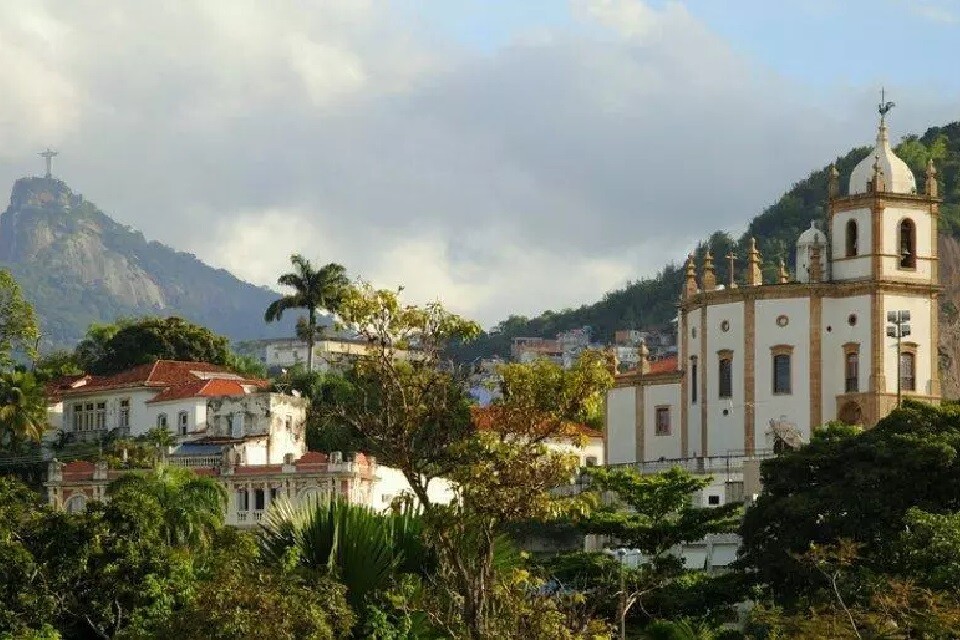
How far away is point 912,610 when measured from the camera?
32.8 metres

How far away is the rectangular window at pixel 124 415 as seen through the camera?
8953 centimetres

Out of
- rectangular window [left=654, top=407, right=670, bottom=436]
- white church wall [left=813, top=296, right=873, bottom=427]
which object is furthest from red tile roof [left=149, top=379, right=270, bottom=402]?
white church wall [left=813, top=296, right=873, bottom=427]

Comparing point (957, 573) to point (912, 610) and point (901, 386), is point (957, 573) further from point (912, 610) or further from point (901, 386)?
point (901, 386)

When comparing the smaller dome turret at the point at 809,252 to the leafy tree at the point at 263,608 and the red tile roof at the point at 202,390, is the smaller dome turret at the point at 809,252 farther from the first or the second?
the leafy tree at the point at 263,608

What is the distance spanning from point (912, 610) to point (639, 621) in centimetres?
1655

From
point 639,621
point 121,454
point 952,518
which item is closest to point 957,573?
point 952,518

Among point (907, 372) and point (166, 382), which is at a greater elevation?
point (166, 382)

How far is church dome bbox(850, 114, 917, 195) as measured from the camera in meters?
77.9

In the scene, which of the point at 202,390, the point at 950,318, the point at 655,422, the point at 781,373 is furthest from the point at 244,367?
the point at 781,373

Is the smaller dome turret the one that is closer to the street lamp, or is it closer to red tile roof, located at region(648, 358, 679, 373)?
the street lamp

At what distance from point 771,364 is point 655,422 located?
6.17m

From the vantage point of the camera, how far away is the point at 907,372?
7650 cm

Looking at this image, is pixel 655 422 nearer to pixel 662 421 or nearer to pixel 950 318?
pixel 662 421

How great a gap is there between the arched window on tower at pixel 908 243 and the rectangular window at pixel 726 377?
21.2 ft
